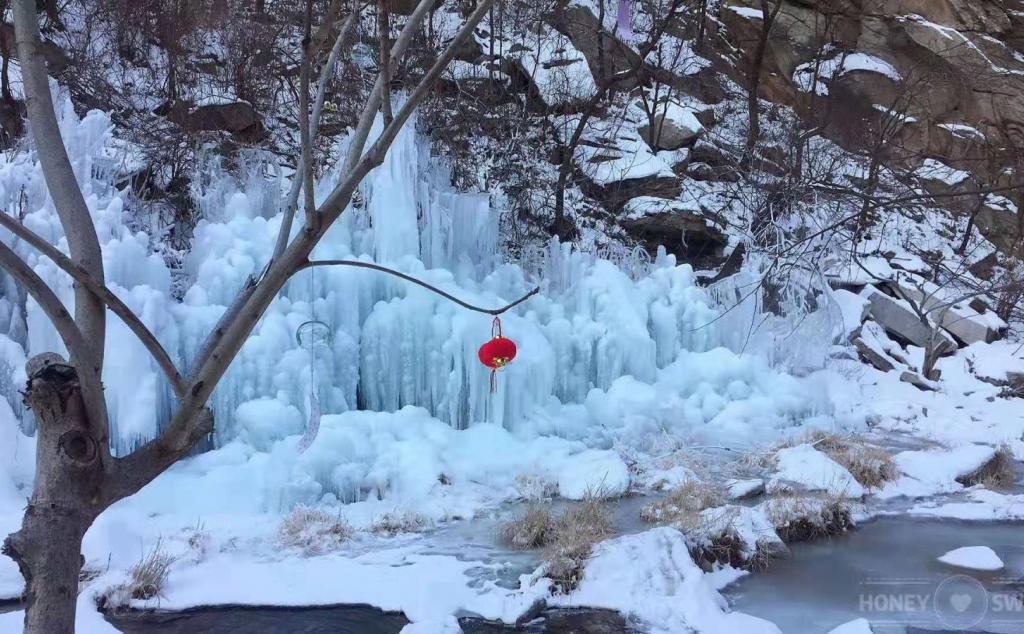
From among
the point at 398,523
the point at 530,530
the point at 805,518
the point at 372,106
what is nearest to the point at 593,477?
the point at 530,530

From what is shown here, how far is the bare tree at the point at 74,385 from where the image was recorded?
5.65 feet

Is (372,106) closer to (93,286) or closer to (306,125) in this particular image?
(306,125)

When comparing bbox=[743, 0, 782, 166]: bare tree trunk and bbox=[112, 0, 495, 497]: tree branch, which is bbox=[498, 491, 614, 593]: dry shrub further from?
bbox=[743, 0, 782, 166]: bare tree trunk

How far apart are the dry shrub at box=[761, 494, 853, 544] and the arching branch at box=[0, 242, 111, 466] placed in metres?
4.87

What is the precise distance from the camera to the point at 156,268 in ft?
22.0

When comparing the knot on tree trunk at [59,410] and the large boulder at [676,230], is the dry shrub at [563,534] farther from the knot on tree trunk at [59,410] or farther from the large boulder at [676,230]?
the large boulder at [676,230]

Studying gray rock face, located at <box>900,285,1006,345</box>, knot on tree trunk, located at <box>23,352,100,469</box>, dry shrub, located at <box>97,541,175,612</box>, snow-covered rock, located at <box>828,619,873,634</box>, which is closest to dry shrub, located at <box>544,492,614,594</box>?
snow-covered rock, located at <box>828,619,873,634</box>

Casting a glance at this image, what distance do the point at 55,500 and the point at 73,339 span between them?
36cm

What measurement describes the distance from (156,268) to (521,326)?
3.48 meters

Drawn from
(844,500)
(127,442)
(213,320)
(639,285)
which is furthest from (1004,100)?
(127,442)

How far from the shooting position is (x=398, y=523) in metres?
5.61

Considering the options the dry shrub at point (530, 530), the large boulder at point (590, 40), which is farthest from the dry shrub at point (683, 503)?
the large boulder at point (590, 40)

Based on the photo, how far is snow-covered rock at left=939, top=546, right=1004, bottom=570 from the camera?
5.21m

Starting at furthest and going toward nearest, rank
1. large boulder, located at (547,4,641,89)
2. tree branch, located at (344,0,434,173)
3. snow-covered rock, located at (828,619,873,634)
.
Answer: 1. large boulder, located at (547,4,641,89)
2. snow-covered rock, located at (828,619,873,634)
3. tree branch, located at (344,0,434,173)
